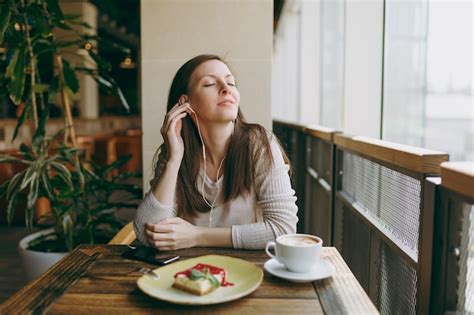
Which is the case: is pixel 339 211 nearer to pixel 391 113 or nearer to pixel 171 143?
pixel 391 113

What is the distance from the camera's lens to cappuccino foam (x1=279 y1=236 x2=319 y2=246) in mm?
1107

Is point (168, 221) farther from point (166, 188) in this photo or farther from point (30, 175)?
point (30, 175)

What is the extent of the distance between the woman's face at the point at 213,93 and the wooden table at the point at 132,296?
2.05ft

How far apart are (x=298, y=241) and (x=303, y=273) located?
82mm

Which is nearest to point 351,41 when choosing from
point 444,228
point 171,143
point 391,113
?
point 391,113

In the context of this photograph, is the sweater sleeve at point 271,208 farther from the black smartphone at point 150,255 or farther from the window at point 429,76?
the window at point 429,76

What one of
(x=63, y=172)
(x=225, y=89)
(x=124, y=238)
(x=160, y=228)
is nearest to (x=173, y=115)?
(x=225, y=89)

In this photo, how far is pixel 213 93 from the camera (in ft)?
5.55

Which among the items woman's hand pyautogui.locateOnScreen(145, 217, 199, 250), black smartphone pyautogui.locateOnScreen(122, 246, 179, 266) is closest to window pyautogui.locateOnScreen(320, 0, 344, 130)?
woman's hand pyautogui.locateOnScreen(145, 217, 199, 250)

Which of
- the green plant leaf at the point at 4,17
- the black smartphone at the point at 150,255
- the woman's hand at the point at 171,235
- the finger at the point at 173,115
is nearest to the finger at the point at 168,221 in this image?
the woman's hand at the point at 171,235

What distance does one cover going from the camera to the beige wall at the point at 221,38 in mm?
2523

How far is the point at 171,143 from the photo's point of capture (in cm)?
167

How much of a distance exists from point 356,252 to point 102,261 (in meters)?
1.18

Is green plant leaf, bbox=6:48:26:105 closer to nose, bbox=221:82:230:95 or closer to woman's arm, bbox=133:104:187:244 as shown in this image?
woman's arm, bbox=133:104:187:244
